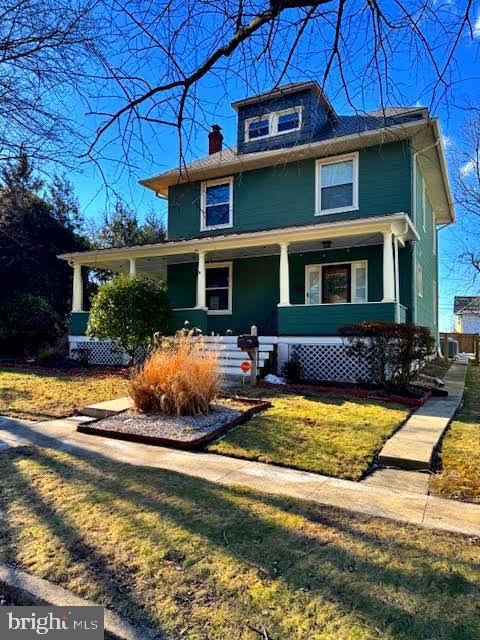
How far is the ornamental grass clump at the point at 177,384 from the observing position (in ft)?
19.9

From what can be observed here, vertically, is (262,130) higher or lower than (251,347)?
higher

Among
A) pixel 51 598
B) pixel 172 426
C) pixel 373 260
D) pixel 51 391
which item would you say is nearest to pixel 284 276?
pixel 373 260

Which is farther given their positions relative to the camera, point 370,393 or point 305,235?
point 305,235

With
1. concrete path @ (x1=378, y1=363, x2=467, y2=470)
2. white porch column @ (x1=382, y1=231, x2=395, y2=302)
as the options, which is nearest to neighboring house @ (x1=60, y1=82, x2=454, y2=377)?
white porch column @ (x1=382, y1=231, x2=395, y2=302)

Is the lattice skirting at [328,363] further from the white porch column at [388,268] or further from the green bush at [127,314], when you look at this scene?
the green bush at [127,314]

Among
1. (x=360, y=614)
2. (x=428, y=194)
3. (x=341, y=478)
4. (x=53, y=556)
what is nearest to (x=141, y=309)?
(x=341, y=478)

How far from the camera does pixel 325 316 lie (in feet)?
35.2

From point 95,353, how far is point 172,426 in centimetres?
950

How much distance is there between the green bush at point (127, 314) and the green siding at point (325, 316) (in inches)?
141

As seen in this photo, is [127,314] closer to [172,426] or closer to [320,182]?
[172,426]

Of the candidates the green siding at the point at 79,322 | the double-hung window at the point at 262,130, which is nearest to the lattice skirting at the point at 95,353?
the green siding at the point at 79,322

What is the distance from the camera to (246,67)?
3494 mm

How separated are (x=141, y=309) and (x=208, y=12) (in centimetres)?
881

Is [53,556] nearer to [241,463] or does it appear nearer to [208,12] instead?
[241,463]
